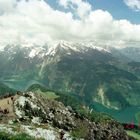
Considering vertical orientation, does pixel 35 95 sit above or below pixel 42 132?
above

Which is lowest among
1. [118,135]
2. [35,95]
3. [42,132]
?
[118,135]

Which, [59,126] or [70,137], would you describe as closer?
[70,137]

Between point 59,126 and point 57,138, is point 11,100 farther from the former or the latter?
point 57,138

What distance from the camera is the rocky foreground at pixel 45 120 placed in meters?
76.4

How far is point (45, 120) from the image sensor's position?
8938cm

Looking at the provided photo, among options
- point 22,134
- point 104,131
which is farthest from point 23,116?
point 104,131

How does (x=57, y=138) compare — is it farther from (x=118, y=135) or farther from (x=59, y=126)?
(x=118, y=135)

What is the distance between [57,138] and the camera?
7488cm

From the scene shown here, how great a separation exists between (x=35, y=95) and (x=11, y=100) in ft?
27.1

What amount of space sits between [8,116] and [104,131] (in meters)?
35.1

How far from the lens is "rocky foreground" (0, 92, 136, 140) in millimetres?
76375

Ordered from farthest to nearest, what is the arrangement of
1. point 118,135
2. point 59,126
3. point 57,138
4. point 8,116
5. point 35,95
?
point 118,135 < point 35,95 < point 59,126 < point 8,116 < point 57,138

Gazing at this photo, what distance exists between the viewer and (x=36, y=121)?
86.2 m

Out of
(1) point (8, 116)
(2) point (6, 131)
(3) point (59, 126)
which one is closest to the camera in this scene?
(2) point (6, 131)
